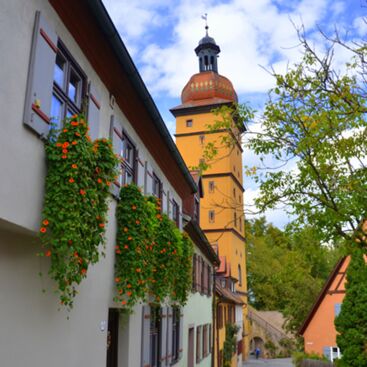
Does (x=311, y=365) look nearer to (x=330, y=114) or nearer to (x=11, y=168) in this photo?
(x=330, y=114)

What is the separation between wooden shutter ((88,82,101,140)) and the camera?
6.40 m

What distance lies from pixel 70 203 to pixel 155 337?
23.2ft

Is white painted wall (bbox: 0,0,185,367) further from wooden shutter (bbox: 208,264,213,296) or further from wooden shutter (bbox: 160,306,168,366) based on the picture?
wooden shutter (bbox: 208,264,213,296)

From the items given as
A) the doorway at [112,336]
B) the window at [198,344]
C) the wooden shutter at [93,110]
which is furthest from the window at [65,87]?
the window at [198,344]

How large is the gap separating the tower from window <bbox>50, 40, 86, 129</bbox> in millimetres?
27094

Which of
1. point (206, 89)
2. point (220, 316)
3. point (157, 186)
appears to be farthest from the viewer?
point (206, 89)

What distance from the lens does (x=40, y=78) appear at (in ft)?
15.6

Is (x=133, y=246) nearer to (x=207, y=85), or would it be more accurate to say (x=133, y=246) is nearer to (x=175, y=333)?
(x=175, y=333)

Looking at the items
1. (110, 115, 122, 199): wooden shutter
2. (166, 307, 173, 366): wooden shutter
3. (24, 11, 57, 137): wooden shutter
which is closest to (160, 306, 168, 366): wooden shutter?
(166, 307, 173, 366): wooden shutter

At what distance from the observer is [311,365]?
1969 cm

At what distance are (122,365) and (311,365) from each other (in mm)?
14203

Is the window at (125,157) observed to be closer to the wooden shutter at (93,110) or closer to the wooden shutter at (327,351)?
the wooden shutter at (93,110)

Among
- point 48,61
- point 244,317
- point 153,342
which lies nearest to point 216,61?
point 244,317

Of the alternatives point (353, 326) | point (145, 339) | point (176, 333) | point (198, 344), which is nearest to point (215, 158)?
point (198, 344)
